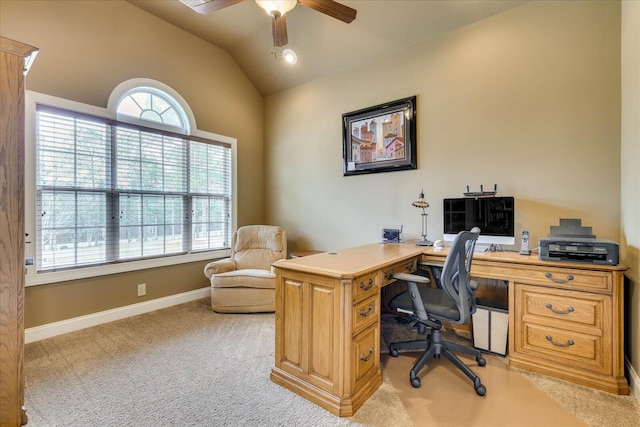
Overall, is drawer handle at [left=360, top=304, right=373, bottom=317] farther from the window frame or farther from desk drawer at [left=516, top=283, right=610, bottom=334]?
the window frame

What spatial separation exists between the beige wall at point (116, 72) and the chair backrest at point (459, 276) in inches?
129

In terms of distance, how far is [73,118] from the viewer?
9.39ft

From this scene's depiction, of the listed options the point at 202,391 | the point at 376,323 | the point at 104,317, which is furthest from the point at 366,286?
the point at 104,317

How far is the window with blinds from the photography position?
9.05 feet

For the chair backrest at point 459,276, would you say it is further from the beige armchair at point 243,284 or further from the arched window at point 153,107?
the arched window at point 153,107

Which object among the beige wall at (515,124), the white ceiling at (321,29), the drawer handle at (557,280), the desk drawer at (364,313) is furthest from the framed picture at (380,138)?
the desk drawer at (364,313)

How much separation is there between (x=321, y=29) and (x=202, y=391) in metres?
3.85

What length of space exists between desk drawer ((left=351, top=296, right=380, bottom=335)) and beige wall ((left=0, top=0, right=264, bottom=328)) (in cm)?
285

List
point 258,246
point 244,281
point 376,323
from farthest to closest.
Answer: point 258,246 → point 244,281 → point 376,323

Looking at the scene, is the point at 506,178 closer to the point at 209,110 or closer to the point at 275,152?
the point at 275,152

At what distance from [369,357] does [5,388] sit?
5.74 feet

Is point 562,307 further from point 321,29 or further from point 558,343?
point 321,29

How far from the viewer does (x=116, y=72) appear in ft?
10.3

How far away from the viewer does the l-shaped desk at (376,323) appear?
1.72m
